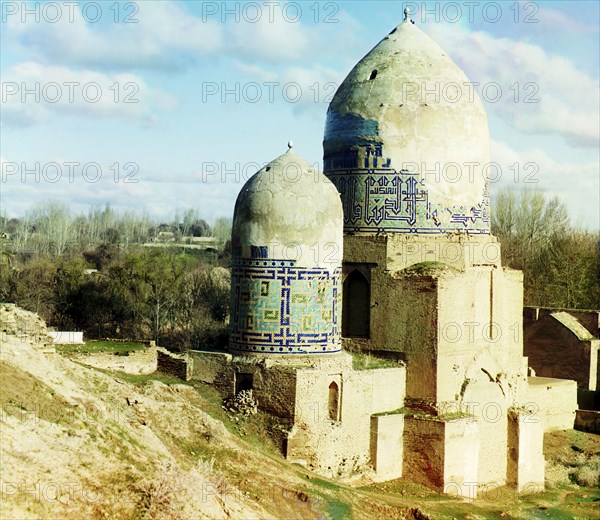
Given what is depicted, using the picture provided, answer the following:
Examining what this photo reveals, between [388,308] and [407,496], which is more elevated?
[388,308]

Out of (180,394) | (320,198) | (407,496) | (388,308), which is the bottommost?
(407,496)

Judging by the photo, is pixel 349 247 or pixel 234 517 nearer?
pixel 234 517

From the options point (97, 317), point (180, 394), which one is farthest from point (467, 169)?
point (97, 317)

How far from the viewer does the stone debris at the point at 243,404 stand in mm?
14258

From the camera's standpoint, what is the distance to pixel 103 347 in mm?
16516

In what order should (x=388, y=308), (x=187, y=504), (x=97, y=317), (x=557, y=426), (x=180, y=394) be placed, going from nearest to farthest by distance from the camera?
(x=187, y=504) < (x=180, y=394) < (x=388, y=308) < (x=557, y=426) < (x=97, y=317)

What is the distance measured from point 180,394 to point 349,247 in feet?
12.6

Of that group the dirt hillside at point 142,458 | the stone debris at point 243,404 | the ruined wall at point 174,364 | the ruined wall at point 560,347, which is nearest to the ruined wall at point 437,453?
the dirt hillside at point 142,458

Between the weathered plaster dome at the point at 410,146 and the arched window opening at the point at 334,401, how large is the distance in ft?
10.7

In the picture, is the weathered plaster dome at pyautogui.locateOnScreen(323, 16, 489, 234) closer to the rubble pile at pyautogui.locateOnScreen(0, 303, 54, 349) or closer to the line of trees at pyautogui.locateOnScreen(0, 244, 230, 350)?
the rubble pile at pyautogui.locateOnScreen(0, 303, 54, 349)

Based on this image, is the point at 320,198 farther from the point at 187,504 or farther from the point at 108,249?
the point at 108,249

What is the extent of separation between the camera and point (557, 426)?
20156mm

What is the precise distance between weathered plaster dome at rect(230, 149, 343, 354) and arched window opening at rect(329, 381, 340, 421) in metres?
0.59

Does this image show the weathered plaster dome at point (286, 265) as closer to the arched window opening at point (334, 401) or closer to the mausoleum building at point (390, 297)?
the mausoleum building at point (390, 297)
